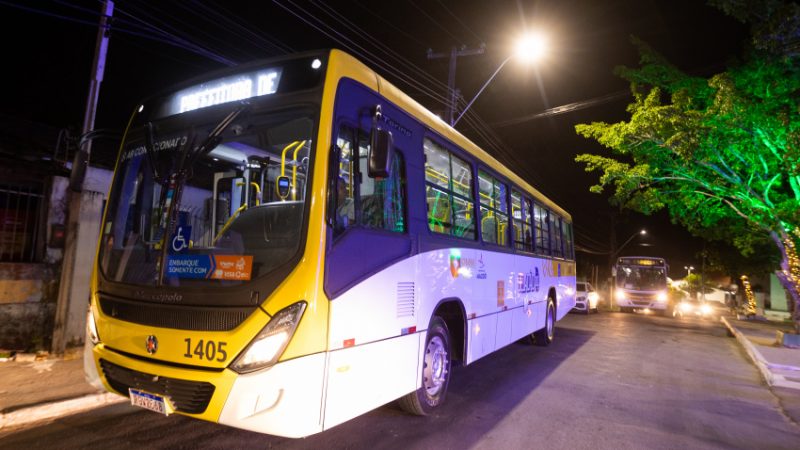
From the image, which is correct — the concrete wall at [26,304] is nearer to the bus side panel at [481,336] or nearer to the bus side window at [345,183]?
the bus side window at [345,183]

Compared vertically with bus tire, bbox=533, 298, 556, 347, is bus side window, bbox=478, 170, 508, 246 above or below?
above

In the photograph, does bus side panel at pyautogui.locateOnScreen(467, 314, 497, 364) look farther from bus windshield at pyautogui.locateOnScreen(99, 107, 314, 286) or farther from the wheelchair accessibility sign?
the wheelchair accessibility sign

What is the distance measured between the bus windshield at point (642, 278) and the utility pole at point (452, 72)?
59.7ft

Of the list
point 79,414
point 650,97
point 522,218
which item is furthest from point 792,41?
point 79,414

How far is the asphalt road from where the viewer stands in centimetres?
424

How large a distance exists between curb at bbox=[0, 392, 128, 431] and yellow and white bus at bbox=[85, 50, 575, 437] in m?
1.61

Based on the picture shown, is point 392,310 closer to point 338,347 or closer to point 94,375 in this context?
point 338,347

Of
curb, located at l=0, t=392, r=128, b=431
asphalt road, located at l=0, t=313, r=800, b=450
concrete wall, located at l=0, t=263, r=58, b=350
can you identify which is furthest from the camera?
concrete wall, located at l=0, t=263, r=58, b=350

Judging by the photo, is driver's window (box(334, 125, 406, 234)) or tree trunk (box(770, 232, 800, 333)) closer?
driver's window (box(334, 125, 406, 234))

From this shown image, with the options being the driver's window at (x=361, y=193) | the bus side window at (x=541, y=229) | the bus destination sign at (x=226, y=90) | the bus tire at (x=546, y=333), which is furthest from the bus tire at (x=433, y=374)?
the bus tire at (x=546, y=333)

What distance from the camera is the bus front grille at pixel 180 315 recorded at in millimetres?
3184

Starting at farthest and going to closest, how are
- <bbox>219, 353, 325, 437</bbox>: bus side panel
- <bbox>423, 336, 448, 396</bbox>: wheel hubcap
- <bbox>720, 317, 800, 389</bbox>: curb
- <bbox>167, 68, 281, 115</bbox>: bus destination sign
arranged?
<bbox>720, 317, 800, 389</bbox>: curb, <bbox>423, 336, 448, 396</bbox>: wheel hubcap, <bbox>167, 68, 281, 115</bbox>: bus destination sign, <bbox>219, 353, 325, 437</bbox>: bus side panel

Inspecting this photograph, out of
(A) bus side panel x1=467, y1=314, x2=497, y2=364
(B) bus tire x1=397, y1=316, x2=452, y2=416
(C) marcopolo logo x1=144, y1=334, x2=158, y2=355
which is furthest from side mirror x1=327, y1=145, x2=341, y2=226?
(A) bus side panel x1=467, y1=314, x2=497, y2=364

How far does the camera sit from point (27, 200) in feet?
25.3
